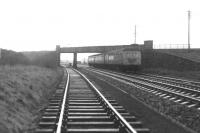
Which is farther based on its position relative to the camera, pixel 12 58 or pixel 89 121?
pixel 12 58

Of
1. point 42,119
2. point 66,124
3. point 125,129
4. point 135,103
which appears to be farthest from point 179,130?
point 135,103

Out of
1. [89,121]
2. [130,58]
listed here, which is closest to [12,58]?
[130,58]

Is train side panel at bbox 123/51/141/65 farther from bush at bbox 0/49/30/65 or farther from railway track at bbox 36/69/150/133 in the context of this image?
railway track at bbox 36/69/150/133

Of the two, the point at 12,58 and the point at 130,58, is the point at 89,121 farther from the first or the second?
the point at 12,58

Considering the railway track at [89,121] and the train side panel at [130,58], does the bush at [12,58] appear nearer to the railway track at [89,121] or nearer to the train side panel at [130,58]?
the train side panel at [130,58]

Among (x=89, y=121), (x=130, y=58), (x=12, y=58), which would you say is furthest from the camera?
(x=12, y=58)

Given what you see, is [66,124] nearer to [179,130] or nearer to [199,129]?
[179,130]

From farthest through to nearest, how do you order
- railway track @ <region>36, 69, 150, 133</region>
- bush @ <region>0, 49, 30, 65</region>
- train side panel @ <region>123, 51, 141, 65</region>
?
bush @ <region>0, 49, 30, 65</region>, train side panel @ <region>123, 51, 141, 65</region>, railway track @ <region>36, 69, 150, 133</region>

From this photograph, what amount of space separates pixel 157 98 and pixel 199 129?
18.2 ft

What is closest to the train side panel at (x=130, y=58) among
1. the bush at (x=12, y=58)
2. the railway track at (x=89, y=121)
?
the bush at (x=12, y=58)

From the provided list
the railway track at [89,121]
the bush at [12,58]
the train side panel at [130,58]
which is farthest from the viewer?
the bush at [12,58]

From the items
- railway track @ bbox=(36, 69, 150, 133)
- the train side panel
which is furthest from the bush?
railway track @ bbox=(36, 69, 150, 133)

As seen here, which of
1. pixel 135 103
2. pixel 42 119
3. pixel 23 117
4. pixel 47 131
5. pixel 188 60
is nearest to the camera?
pixel 47 131

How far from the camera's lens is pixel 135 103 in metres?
12.4
